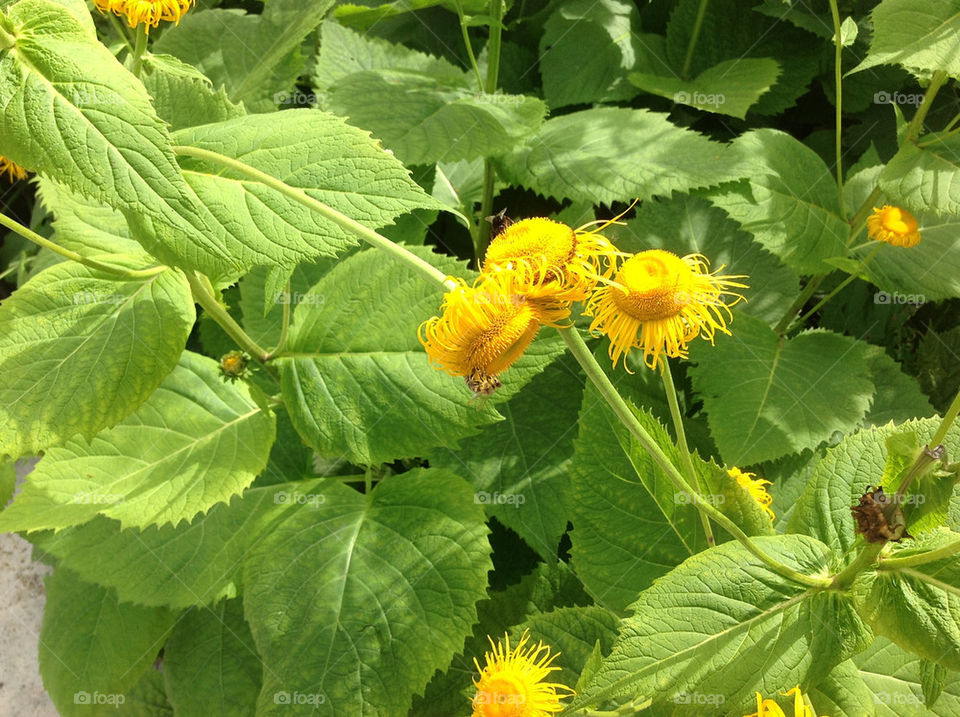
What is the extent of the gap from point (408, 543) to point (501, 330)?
638mm

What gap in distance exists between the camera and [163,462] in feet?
4.43

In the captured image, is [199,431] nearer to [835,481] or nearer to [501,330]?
[501,330]

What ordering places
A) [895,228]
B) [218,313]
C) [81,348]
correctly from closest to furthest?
[81,348], [218,313], [895,228]

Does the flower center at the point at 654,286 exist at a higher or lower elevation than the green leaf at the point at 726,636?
higher

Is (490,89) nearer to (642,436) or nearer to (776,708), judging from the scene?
(642,436)

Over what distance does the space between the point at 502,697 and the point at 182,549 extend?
0.75 meters

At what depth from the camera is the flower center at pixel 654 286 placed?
87 centimetres

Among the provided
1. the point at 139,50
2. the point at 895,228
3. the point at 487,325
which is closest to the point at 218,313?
the point at 139,50

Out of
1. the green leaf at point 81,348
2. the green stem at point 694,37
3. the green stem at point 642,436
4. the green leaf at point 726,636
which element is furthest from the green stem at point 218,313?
the green stem at point 694,37

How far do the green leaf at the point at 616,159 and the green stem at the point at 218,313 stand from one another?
609mm

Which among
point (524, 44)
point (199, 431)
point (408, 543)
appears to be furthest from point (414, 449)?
point (524, 44)

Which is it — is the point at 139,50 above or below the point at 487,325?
above

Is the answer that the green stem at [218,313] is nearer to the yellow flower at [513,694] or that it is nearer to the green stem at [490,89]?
the green stem at [490,89]

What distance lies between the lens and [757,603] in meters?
0.91
